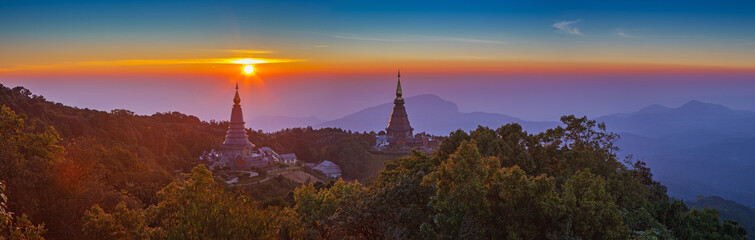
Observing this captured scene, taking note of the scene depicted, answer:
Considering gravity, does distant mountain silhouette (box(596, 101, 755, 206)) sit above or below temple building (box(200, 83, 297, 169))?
below

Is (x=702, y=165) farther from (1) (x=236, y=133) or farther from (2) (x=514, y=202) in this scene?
(2) (x=514, y=202)

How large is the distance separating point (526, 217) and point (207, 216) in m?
7.69

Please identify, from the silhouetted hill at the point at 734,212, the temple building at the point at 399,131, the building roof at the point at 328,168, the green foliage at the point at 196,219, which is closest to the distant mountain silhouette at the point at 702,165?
the silhouetted hill at the point at 734,212

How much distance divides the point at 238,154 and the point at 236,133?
401 centimetres

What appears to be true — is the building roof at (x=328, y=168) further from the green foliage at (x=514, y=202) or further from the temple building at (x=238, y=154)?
the green foliage at (x=514, y=202)

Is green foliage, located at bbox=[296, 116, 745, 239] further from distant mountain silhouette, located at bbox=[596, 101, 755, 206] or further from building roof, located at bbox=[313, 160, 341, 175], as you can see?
distant mountain silhouette, located at bbox=[596, 101, 755, 206]

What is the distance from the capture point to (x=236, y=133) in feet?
183

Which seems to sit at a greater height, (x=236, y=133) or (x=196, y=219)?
Answer: (x=196, y=219)

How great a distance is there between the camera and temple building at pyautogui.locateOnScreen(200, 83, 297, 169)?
50406mm

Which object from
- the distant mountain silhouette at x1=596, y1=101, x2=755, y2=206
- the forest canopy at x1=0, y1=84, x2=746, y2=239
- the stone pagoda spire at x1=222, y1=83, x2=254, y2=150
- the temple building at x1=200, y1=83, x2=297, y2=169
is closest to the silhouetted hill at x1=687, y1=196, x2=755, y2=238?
the distant mountain silhouette at x1=596, y1=101, x2=755, y2=206

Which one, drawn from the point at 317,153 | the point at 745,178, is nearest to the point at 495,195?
the point at 317,153

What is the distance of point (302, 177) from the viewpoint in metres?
46.9

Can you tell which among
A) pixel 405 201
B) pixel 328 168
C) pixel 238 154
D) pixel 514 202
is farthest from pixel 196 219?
pixel 328 168

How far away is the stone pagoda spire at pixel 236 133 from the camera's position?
2146 inches
